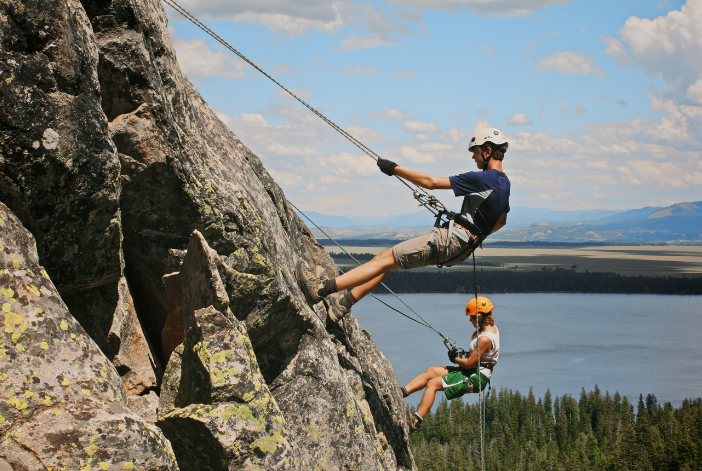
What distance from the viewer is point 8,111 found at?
12.4 feet

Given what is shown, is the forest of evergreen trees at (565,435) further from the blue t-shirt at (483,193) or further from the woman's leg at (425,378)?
the blue t-shirt at (483,193)

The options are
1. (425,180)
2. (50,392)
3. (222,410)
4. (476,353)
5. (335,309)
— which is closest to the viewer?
(50,392)

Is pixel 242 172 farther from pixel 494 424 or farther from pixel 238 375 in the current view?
pixel 494 424

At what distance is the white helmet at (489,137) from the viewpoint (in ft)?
24.9

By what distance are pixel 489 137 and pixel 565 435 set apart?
3375 inches

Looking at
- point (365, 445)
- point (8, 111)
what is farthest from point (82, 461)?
point (365, 445)

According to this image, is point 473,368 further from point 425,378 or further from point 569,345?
point 569,345

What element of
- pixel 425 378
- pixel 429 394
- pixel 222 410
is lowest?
pixel 429 394

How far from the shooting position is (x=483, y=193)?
A: 7207 millimetres

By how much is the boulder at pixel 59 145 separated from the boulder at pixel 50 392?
0.37 m

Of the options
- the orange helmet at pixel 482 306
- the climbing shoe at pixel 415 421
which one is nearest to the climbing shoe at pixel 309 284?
the orange helmet at pixel 482 306

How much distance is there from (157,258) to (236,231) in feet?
2.87

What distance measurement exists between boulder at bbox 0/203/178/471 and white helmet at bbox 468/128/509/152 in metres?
5.64

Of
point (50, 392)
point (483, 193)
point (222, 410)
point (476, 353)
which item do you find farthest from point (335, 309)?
point (50, 392)
